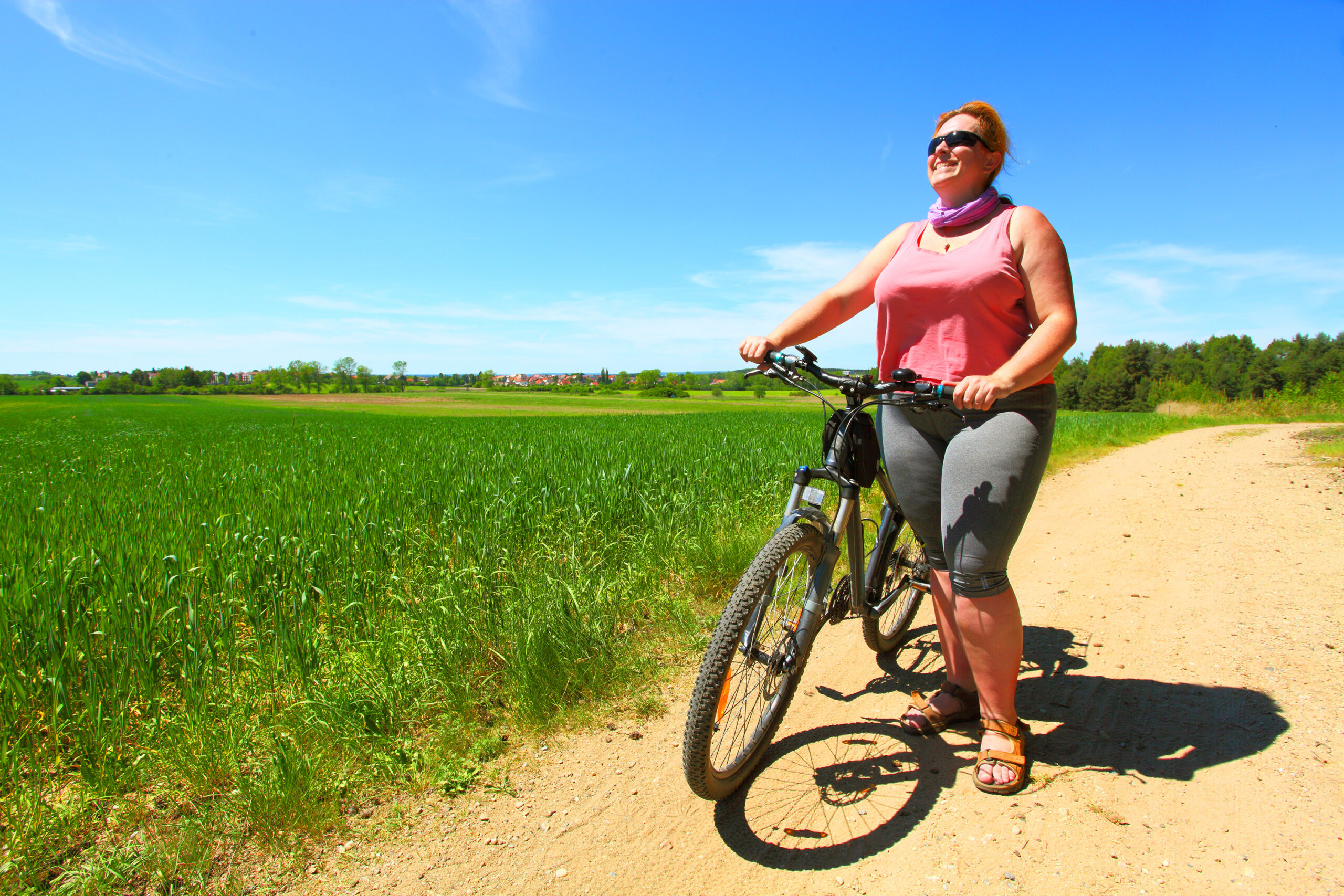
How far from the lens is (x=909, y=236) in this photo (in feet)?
7.83

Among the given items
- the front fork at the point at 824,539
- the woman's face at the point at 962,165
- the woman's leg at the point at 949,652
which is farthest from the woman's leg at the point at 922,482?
the woman's face at the point at 962,165

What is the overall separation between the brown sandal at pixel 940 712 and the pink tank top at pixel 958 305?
1.30 metres

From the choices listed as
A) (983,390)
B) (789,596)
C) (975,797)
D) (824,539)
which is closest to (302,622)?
(789,596)

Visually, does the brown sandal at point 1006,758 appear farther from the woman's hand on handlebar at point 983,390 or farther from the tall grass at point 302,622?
the tall grass at point 302,622

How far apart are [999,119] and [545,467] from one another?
18.1ft

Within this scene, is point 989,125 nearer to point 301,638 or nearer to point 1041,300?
point 1041,300

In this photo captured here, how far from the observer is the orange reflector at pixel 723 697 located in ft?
6.37

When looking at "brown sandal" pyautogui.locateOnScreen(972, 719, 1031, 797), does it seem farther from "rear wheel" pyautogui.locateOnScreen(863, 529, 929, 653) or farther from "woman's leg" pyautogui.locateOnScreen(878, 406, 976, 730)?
"rear wheel" pyautogui.locateOnScreen(863, 529, 929, 653)

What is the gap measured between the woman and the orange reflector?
0.86m

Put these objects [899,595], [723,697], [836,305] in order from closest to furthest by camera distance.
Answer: [723,697]
[836,305]
[899,595]

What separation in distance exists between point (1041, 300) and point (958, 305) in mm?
240

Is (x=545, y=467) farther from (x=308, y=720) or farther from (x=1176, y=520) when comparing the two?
(x=1176, y=520)

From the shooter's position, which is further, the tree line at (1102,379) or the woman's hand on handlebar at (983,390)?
the tree line at (1102,379)

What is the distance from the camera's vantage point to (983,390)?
1812 mm
